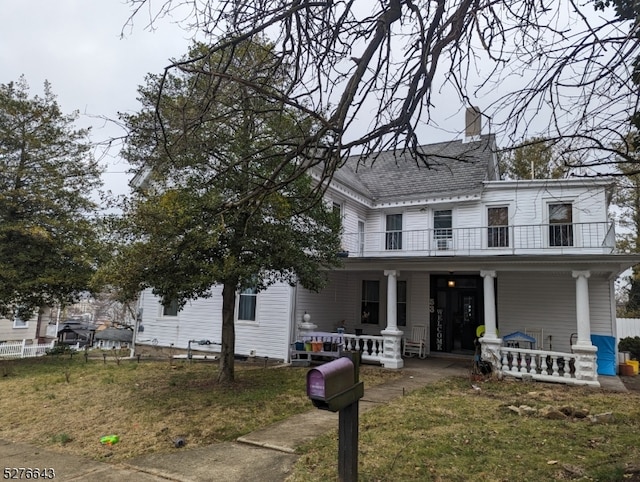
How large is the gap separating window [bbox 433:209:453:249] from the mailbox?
12.0 meters

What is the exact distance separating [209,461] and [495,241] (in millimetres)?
12162

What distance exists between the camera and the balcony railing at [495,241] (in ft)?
42.7

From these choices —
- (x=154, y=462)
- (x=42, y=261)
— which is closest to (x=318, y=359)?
(x=154, y=462)

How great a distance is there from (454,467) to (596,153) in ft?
11.1

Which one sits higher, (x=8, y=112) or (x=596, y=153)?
(x=8, y=112)

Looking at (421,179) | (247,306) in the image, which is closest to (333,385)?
(247,306)

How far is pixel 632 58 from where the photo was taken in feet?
11.6

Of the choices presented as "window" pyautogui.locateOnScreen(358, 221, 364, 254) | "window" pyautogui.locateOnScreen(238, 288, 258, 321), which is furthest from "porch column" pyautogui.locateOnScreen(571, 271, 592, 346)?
"window" pyautogui.locateOnScreen(238, 288, 258, 321)

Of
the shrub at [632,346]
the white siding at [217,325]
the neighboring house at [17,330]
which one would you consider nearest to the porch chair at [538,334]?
the shrub at [632,346]

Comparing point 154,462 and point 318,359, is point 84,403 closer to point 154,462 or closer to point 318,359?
point 154,462

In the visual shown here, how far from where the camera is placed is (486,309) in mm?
11039

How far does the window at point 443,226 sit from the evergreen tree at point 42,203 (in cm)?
1086

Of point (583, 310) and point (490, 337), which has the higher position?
point (583, 310)

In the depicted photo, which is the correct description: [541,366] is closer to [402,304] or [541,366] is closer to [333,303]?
[402,304]
